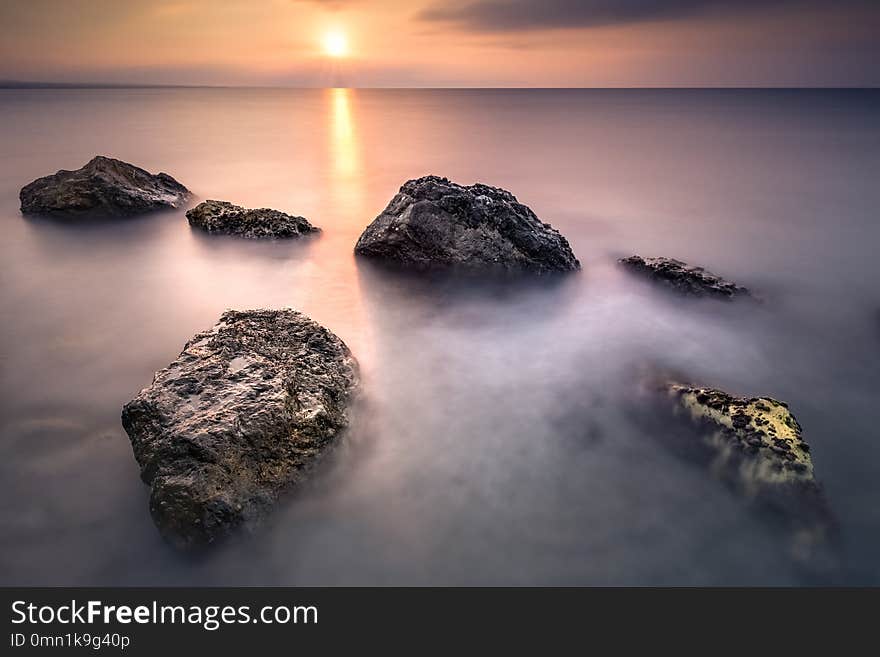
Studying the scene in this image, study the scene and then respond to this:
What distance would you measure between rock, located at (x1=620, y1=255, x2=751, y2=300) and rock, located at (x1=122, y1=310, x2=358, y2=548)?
175 inches

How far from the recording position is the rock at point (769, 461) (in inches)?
121

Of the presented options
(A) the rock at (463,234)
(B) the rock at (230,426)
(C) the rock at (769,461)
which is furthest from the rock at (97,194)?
(C) the rock at (769,461)

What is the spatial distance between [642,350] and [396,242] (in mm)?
3462

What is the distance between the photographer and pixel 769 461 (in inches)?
129

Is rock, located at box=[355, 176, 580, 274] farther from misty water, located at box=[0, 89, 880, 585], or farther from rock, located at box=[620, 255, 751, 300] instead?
rock, located at box=[620, 255, 751, 300]

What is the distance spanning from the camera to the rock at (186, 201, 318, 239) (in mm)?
7898

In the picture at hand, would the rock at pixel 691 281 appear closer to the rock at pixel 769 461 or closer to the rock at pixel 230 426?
the rock at pixel 769 461

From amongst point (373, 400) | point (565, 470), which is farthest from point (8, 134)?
point (565, 470)

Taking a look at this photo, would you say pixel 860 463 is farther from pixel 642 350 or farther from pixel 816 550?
pixel 642 350

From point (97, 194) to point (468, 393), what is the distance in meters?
8.09

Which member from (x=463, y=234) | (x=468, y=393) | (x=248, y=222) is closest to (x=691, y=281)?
(x=463, y=234)

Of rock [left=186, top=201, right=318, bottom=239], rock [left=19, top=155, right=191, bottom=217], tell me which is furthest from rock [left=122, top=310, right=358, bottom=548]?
rock [left=19, top=155, right=191, bottom=217]

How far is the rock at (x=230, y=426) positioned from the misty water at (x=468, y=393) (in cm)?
18

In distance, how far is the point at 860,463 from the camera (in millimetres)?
3646
